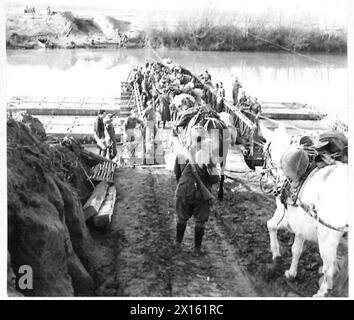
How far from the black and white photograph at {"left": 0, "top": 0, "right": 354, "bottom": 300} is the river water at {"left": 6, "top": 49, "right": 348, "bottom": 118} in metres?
0.02

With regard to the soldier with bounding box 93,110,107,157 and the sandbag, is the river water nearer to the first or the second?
the soldier with bounding box 93,110,107,157

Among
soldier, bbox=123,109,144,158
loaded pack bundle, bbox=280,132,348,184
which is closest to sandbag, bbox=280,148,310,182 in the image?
loaded pack bundle, bbox=280,132,348,184

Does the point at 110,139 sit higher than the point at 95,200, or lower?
higher

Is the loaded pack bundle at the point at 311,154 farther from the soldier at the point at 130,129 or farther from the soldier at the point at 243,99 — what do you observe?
the soldier at the point at 130,129

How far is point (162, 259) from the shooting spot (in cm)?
A: 538

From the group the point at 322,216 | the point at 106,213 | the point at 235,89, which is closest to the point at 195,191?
the point at 106,213

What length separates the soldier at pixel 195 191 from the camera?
5391 mm

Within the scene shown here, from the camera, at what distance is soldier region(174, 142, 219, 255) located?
17.7 feet

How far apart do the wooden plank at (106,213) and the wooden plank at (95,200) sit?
0.04m

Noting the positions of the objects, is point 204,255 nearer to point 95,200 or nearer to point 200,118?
point 95,200

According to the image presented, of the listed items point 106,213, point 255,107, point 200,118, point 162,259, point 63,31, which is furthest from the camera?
point 255,107

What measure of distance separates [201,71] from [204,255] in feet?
8.40

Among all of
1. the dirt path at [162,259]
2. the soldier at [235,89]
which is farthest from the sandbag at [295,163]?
the soldier at [235,89]

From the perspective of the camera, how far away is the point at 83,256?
A: 5.25m
